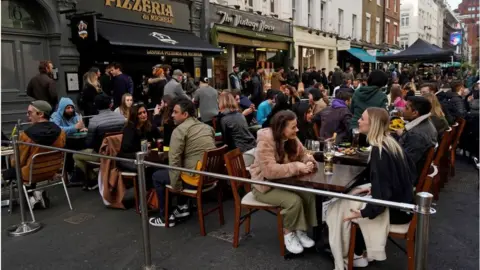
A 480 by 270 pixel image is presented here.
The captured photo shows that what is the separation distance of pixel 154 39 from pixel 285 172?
8726mm

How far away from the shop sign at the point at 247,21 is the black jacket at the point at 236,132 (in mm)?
9581

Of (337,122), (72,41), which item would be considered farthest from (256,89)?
(337,122)

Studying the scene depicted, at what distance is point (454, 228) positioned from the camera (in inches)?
175

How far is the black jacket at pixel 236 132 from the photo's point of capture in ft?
18.4

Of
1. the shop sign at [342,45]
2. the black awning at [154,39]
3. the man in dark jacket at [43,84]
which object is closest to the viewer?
the man in dark jacket at [43,84]

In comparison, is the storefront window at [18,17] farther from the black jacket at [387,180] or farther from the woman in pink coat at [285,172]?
the black jacket at [387,180]

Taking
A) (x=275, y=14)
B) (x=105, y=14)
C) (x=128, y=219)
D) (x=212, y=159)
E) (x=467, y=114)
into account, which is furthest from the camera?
(x=275, y=14)

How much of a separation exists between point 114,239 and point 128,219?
0.58 meters

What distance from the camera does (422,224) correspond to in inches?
84.0

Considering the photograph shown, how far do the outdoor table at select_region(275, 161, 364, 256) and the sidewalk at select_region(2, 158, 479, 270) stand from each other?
0.32 metres

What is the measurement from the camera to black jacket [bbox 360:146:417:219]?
2969mm

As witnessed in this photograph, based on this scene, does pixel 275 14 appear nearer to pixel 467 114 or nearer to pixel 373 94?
pixel 467 114

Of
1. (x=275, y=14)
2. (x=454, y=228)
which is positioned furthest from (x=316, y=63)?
(x=454, y=228)

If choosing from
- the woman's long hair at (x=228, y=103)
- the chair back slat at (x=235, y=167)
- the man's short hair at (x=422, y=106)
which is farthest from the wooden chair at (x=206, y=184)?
the man's short hair at (x=422, y=106)
